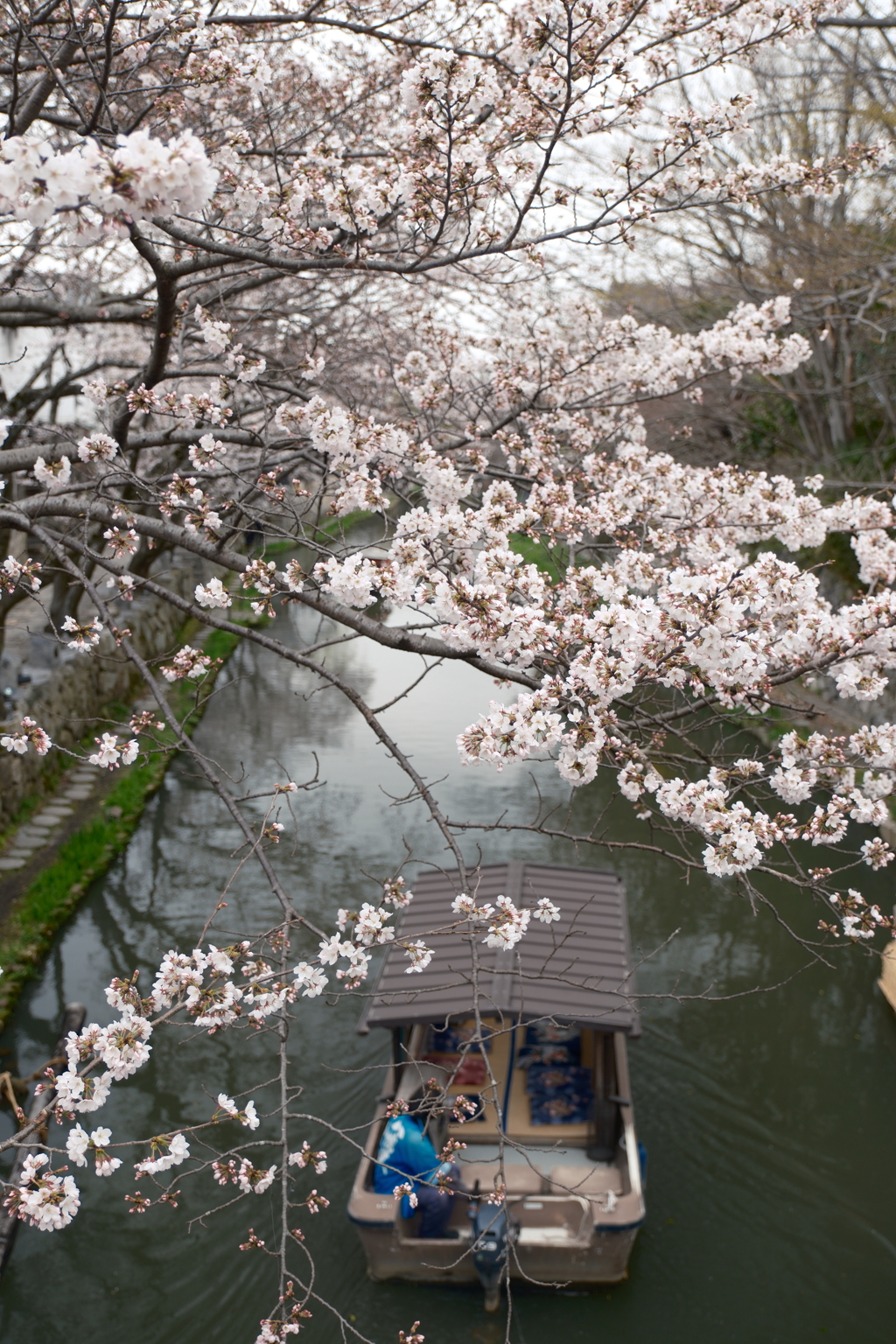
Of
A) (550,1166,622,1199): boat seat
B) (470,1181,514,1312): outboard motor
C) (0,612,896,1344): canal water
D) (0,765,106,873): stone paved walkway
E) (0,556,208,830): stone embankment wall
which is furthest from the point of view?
(0,556,208,830): stone embankment wall

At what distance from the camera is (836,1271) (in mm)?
5883

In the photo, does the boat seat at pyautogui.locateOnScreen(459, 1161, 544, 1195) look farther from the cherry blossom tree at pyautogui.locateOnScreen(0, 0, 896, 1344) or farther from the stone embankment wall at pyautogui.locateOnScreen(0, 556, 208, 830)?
the stone embankment wall at pyautogui.locateOnScreen(0, 556, 208, 830)

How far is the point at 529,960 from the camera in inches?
246

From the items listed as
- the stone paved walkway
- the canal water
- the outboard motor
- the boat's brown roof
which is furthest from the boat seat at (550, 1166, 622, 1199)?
the stone paved walkway

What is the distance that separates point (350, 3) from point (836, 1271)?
8.38m

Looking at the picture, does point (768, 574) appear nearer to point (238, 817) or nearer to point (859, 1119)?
point (238, 817)

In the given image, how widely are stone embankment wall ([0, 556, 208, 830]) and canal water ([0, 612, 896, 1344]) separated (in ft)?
4.57

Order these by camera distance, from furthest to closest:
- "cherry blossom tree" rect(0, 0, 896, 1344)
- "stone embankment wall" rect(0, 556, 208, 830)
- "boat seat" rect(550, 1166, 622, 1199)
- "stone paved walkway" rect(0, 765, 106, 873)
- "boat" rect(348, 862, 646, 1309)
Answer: "stone embankment wall" rect(0, 556, 208, 830), "stone paved walkway" rect(0, 765, 106, 873), "boat seat" rect(550, 1166, 622, 1199), "boat" rect(348, 862, 646, 1309), "cherry blossom tree" rect(0, 0, 896, 1344)

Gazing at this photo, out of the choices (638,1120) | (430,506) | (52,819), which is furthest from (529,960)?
(52,819)

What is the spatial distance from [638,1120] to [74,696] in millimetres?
8932

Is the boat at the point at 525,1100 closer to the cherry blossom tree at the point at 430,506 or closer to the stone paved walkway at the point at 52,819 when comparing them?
the cherry blossom tree at the point at 430,506

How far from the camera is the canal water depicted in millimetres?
5590

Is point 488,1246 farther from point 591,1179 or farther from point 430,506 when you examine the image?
point 430,506

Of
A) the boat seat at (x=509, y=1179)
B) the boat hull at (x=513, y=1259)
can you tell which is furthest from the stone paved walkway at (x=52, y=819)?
the boat seat at (x=509, y=1179)
